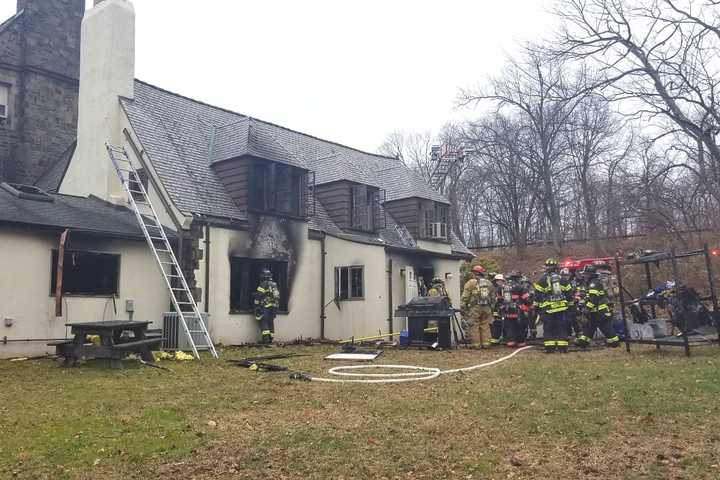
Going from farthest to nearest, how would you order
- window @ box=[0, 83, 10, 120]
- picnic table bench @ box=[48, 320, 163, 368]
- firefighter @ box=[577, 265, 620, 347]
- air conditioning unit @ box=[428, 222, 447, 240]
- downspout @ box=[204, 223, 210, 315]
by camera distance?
window @ box=[0, 83, 10, 120] < air conditioning unit @ box=[428, 222, 447, 240] < downspout @ box=[204, 223, 210, 315] < firefighter @ box=[577, 265, 620, 347] < picnic table bench @ box=[48, 320, 163, 368]

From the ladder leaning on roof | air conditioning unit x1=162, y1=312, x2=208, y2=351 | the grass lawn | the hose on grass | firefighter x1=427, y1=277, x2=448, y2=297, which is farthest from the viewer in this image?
firefighter x1=427, y1=277, x2=448, y2=297

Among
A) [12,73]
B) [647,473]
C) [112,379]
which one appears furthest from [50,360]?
[12,73]

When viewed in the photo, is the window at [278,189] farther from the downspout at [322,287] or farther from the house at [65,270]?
the house at [65,270]

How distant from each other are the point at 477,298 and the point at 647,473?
11.5 meters

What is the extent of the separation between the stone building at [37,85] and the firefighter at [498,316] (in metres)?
18.7

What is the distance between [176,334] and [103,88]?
7860 millimetres

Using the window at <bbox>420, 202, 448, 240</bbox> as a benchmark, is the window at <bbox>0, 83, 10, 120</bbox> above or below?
above

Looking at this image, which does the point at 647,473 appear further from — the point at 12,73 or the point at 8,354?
the point at 12,73

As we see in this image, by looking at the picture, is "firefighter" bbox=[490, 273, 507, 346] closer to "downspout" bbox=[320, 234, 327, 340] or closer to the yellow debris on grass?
"downspout" bbox=[320, 234, 327, 340]

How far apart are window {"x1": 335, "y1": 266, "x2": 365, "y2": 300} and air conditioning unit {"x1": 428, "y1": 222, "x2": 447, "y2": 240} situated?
19.2 feet

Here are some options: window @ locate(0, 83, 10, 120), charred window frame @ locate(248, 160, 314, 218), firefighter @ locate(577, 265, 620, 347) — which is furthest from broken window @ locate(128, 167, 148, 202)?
firefighter @ locate(577, 265, 620, 347)

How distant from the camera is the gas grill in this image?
51.9 ft

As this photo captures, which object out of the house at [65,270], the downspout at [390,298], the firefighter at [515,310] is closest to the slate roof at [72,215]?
the house at [65,270]

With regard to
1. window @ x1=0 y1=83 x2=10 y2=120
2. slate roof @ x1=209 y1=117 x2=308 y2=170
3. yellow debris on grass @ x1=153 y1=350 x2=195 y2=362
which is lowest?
yellow debris on grass @ x1=153 y1=350 x2=195 y2=362
